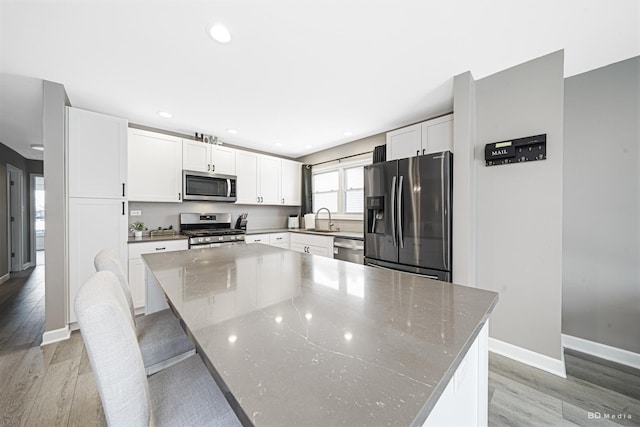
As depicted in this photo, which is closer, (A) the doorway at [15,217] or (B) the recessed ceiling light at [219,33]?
(B) the recessed ceiling light at [219,33]

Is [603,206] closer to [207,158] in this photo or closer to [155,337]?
[155,337]

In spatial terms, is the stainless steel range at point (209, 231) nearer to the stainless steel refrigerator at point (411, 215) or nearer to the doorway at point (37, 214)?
the stainless steel refrigerator at point (411, 215)

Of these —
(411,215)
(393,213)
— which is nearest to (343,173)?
(393,213)

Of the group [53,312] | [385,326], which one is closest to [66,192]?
[53,312]

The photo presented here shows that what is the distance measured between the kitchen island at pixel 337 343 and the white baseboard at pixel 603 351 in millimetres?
1991

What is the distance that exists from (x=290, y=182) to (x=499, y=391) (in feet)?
13.5

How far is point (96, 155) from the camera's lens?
2.63m

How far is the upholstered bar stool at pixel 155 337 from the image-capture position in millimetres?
1160

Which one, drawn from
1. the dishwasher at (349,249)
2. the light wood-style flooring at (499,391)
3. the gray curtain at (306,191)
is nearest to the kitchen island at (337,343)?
the light wood-style flooring at (499,391)

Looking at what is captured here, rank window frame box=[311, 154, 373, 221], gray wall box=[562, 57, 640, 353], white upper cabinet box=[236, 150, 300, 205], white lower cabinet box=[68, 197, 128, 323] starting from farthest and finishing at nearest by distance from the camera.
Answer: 1. white upper cabinet box=[236, 150, 300, 205]
2. window frame box=[311, 154, 373, 221]
3. white lower cabinet box=[68, 197, 128, 323]
4. gray wall box=[562, 57, 640, 353]

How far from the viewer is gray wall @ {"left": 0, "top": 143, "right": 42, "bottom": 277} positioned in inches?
168

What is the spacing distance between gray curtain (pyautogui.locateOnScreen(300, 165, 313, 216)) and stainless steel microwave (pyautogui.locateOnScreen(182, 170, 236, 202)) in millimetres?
1475

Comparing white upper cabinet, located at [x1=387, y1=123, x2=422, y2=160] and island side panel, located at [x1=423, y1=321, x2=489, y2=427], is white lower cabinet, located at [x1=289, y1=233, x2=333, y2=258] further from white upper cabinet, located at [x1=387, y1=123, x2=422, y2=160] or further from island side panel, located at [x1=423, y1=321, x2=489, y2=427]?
island side panel, located at [x1=423, y1=321, x2=489, y2=427]

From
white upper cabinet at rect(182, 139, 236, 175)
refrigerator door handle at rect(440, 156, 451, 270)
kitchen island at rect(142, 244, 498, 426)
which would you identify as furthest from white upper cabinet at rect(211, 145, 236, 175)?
refrigerator door handle at rect(440, 156, 451, 270)
